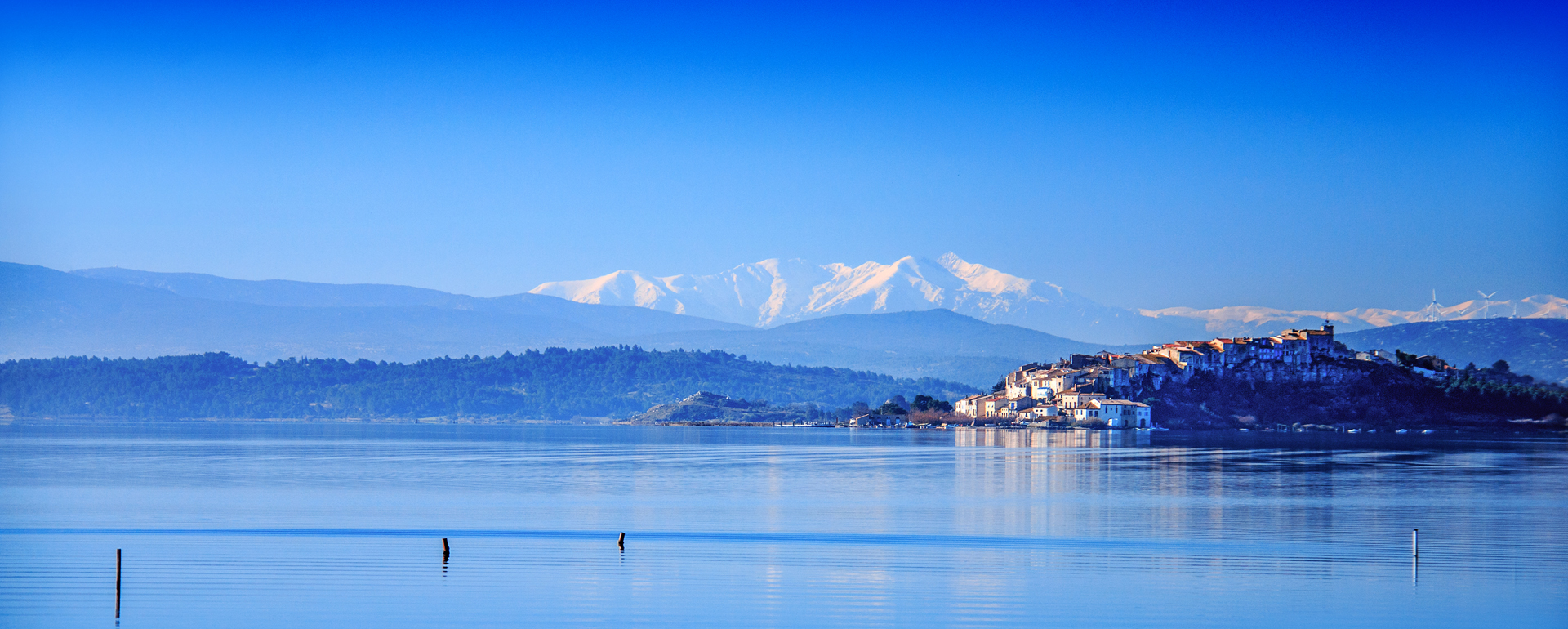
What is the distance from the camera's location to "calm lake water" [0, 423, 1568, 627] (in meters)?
23.0

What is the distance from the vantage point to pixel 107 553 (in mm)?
29078

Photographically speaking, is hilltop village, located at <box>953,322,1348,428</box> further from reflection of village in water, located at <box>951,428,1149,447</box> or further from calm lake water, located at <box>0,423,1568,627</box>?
calm lake water, located at <box>0,423,1568,627</box>

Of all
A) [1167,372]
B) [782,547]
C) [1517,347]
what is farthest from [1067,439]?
[782,547]

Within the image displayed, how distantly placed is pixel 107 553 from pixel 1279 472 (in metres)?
48.6

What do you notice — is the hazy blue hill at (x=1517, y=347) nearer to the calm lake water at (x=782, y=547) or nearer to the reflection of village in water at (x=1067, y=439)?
the reflection of village in water at (x=1067, y=439)

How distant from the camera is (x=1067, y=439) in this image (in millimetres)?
121750

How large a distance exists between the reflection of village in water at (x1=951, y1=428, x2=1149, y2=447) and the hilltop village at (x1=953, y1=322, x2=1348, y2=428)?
3.59m

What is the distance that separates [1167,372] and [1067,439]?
3898 centimetres

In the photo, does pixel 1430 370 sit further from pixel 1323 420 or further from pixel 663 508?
pixel 663 508

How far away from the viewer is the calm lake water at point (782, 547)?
2303 centimetres

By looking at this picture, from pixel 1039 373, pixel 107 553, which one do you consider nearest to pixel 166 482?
pixel 107 553

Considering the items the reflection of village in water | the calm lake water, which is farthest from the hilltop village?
the calm lake water

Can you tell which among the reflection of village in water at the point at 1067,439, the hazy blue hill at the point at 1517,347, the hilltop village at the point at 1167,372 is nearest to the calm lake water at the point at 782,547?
the reflection of village in water at the point at 1067,439

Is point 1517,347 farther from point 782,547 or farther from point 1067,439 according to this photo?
point 782,547
